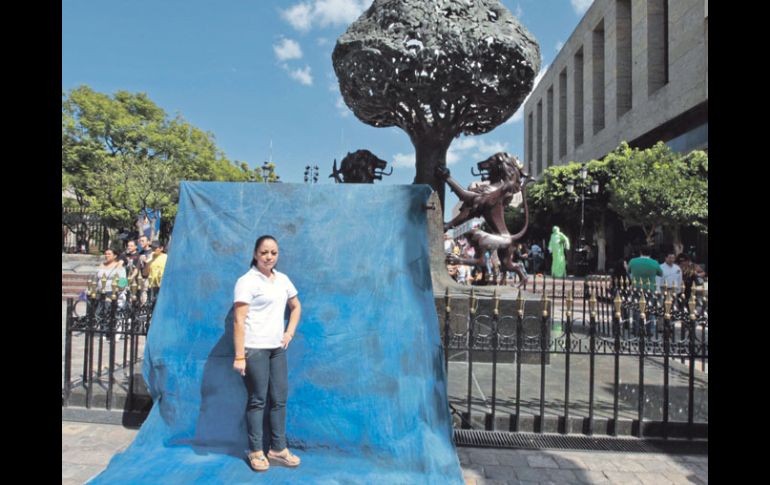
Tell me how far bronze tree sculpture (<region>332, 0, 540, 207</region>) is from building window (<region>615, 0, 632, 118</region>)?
31.5 metres

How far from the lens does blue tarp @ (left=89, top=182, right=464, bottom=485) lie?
10.3ft

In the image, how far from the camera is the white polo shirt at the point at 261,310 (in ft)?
10.0

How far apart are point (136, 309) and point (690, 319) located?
5410mm

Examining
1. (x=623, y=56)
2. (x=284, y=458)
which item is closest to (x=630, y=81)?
(x=623, y=56)

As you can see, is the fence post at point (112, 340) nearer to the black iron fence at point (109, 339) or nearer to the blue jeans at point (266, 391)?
the black iron fence at point (109, 339)

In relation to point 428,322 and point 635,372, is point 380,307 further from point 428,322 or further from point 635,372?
point 635,372

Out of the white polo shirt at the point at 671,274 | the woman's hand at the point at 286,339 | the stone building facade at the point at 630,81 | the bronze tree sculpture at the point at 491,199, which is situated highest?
the stone building facade at the point at 630,81

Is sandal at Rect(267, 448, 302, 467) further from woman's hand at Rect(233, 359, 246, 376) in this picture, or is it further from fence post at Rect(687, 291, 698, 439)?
fence post at Rect(687, 291, 698, 439)

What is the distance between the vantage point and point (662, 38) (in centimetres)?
2891

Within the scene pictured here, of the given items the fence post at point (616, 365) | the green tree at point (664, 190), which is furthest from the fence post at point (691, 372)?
the green tree at point (664, 190)

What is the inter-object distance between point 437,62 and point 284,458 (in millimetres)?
4817

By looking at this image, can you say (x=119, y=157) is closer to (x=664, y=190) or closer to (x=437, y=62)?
(x=437, y=62)

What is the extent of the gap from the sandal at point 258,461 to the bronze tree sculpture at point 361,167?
4.49 metres
